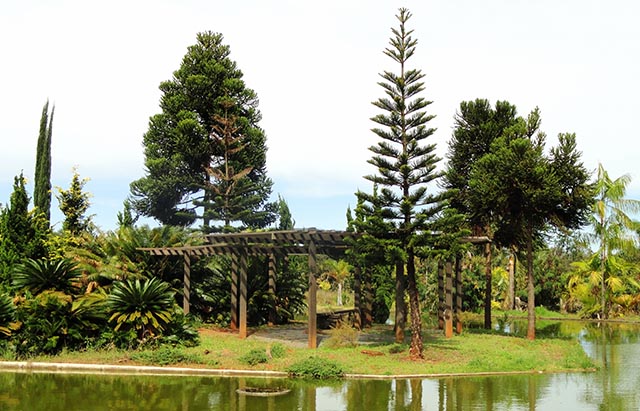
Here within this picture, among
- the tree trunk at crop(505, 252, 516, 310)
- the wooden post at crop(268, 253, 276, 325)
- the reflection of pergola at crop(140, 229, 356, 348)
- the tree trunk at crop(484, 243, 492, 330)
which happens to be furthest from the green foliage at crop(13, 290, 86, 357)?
the tree trunk at crop(505, 252, 516, 310)

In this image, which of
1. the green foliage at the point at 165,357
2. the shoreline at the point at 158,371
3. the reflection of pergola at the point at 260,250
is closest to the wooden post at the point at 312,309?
the reflection of pergola at the point at 260,250

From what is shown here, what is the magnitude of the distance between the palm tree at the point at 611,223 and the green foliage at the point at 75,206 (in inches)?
969

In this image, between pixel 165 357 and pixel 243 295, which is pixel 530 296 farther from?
pixel 165 357

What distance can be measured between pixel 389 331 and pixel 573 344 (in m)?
6.03

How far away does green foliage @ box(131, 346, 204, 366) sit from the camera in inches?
617

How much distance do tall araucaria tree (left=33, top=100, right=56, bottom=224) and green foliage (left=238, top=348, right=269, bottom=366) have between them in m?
20.9

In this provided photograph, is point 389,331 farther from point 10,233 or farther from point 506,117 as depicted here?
point 10,233

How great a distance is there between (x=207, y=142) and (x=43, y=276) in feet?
55.9

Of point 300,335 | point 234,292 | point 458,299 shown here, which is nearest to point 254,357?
point 300,335

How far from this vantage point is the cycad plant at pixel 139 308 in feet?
54.9

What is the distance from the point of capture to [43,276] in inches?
685

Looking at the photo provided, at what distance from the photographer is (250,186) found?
34.3 meters

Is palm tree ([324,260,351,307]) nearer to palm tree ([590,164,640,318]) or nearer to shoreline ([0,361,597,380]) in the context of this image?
palm tree ([590,164,640,318])

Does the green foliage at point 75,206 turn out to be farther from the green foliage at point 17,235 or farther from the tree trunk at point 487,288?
the tree trunk at point 487,288
